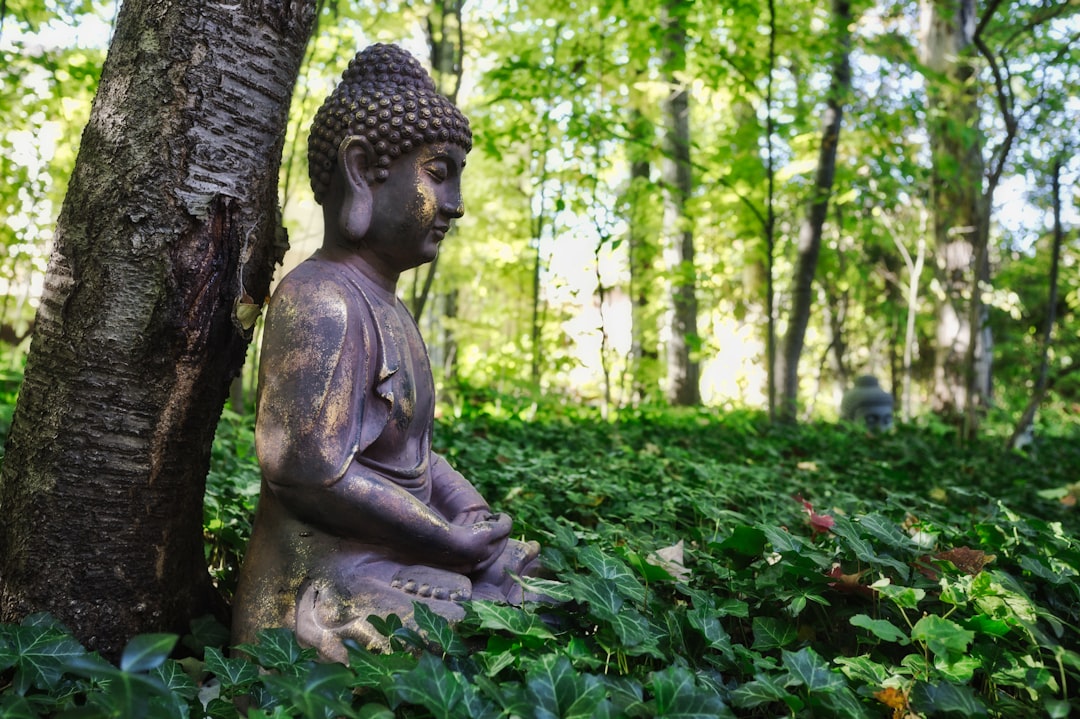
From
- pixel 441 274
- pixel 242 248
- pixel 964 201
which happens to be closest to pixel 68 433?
pixel 242 248

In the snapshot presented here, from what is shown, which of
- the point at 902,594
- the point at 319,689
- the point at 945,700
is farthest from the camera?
the point at 902,594

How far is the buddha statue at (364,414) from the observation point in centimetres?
208

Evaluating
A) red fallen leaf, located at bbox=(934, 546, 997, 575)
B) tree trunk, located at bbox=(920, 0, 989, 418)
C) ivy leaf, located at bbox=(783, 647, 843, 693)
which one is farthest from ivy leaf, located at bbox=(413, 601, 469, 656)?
tree trunk, located at bbox=(920, 0, 989, 418)

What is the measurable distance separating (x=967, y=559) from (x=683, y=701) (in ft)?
4.01

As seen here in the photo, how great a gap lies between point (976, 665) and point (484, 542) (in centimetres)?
125

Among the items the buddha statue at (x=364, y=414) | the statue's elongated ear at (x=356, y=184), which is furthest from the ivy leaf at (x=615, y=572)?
the statue's elongated ear at (x=356, y=184)

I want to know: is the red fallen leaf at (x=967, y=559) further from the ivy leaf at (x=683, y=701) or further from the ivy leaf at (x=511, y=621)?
the ivy leaf at (x=511, y=621)

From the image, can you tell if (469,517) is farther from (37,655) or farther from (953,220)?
(953,220)

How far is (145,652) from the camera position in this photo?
122 cm

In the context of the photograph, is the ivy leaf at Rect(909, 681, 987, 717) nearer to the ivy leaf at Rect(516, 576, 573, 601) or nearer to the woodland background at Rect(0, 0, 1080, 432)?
the ivy leaf at Rect(516, 576, 573, 601)

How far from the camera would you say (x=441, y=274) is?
36.7 ft

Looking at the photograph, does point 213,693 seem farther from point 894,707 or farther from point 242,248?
point 894,707

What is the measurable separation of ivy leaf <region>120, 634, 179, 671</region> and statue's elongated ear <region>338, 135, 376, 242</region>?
1.37m

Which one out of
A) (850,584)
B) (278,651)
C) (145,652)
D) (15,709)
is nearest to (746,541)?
(850,584)
